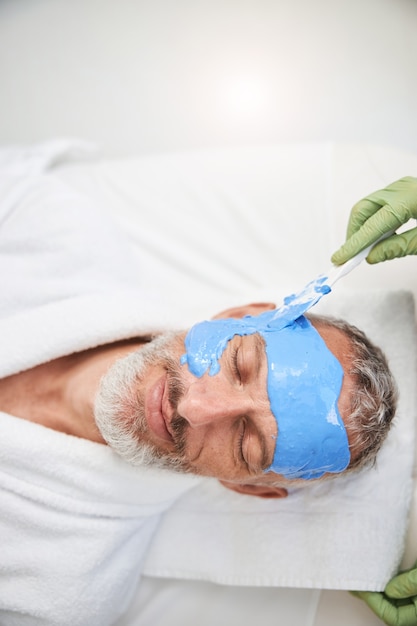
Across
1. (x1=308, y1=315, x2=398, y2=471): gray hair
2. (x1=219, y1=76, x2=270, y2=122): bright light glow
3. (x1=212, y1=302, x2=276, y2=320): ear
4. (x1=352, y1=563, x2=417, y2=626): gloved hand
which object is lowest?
(x1=352, y1=563, x2=417, y2=626): gloved hand

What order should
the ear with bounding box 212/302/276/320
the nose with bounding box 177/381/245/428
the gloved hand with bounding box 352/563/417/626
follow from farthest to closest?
the ear with bounding box 212/302/276/320, the gloved hand with bounding box 352/563/417/626, the nose with bounding box 177/381/245/428

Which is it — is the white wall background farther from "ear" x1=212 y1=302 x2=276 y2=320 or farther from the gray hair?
the gray hair

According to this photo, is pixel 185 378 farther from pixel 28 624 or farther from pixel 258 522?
pixel 28 624

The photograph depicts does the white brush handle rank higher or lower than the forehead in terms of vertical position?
higher

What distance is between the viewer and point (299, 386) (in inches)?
35.8

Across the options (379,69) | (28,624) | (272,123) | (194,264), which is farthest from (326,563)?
(379,69)

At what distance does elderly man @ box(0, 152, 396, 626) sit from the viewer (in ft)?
3.02

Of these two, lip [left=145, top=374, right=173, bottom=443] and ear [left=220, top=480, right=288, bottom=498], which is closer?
lip [left=145, top=374, right=173, bottom=443]

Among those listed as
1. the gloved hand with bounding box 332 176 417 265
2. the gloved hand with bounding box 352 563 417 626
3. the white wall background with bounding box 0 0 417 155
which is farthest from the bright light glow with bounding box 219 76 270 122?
the gloved hand with bounding box 352 563 417 626

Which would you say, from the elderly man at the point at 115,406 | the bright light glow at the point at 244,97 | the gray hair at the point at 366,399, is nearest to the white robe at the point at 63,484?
the elderly man at the point at 115,406

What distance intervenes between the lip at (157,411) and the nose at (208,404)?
0.20 ft

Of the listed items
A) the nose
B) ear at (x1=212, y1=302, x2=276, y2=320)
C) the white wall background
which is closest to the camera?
the nose

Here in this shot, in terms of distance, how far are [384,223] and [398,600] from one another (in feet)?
2.51

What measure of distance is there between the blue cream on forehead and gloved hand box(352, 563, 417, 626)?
30 cm
